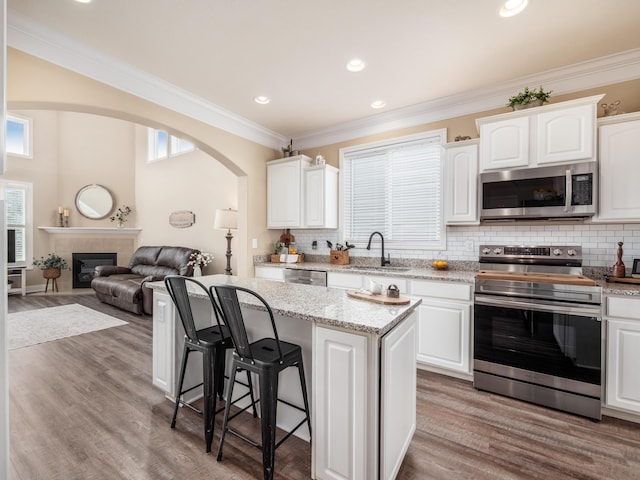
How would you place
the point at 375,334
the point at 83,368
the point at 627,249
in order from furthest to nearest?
the point at 83,368 → the point at 627,249 → the point at 375,334

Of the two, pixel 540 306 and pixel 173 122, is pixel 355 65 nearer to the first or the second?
pixel 173 122

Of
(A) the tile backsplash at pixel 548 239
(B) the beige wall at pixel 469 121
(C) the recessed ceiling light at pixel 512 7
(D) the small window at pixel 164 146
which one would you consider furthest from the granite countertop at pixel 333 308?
(D) the small window at pixel 164 146

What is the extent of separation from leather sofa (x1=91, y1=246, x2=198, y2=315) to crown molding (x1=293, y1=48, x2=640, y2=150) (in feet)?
10.8

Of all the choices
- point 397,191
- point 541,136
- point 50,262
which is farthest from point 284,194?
point 50,262

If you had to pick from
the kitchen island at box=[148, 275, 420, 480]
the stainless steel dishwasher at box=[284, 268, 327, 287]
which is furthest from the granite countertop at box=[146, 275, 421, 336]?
the stainless steel dishwasher at box=[284, 268, 327, 287]

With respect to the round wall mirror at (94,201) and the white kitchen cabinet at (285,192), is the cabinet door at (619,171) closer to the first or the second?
the white kitchen cabinet at (285,192)

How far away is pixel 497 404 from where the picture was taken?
2402 mm

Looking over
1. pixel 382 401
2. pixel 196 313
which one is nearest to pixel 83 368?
pixel 196 313

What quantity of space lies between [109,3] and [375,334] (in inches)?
103

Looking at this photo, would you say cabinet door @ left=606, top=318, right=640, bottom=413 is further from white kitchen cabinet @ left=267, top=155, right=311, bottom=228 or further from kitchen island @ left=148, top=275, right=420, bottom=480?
white kitchen cabinet @ left=267, top=155, right=311, bottom=228

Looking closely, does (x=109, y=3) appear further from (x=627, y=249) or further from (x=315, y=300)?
(x=627, y=249)

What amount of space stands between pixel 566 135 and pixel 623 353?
173 cm

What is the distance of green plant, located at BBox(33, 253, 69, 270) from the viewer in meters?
6.55

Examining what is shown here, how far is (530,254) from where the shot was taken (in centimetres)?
292
